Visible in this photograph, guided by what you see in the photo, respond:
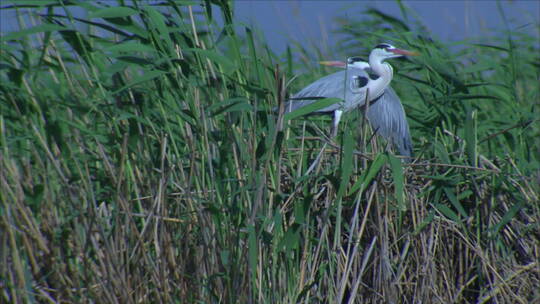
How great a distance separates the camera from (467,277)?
7.52 feet

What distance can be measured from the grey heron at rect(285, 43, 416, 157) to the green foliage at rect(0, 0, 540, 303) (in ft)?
3.03

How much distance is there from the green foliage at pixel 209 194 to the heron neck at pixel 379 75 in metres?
1.06

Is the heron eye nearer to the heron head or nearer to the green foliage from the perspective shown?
the heron head

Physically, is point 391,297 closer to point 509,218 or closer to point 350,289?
point 350,289

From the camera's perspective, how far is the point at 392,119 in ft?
12.0

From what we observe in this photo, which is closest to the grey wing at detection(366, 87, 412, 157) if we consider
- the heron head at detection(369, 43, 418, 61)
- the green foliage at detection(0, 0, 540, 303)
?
the heron head at detection(369, 43, 418, 61)

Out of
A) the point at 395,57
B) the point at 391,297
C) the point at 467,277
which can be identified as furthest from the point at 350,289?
the point at 395,57

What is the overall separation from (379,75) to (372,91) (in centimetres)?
9

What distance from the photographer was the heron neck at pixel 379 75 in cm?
350

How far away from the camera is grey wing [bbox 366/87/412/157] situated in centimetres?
321

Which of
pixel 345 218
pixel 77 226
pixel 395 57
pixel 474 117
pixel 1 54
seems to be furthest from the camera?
pixel 395 57

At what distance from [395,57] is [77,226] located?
2072mm

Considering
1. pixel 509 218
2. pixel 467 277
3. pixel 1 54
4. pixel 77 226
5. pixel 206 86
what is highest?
pixel 1 54

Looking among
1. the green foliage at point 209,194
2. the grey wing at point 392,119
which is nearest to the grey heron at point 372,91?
the grey wing at point 392,119
